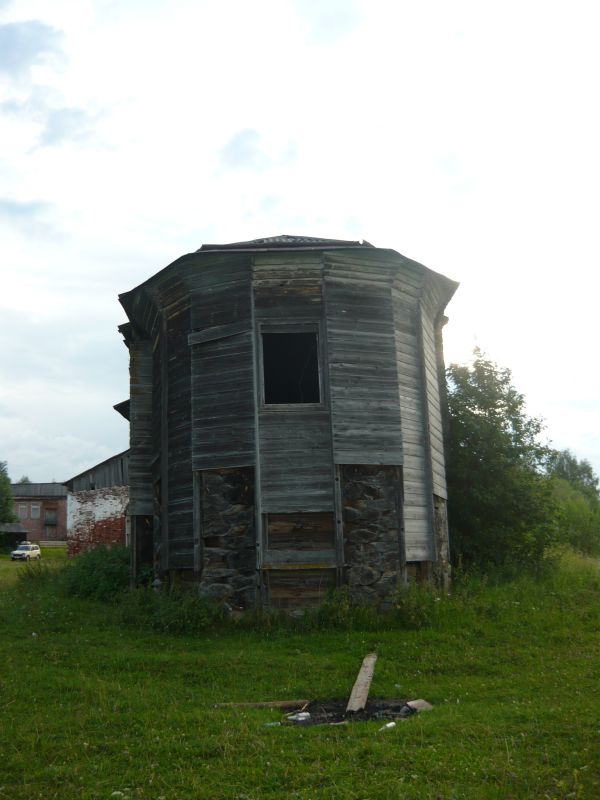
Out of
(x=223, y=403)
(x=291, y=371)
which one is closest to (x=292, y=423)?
(x=223, y=403)

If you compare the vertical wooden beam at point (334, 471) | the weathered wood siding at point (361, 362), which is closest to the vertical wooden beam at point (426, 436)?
the weathered wood siding at point (361, 362)

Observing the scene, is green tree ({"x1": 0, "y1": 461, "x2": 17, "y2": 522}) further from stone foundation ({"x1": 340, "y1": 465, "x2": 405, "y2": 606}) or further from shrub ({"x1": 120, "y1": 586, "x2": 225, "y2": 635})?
stone foundation ({"x1": 340, "y1": 465, "x2": 405, "y2": 606})

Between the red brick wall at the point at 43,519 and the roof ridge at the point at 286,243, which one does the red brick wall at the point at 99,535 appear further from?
the red brick wall at the point at 43,519

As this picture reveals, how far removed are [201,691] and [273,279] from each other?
8.08m

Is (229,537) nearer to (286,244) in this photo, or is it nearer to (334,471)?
(334,471)

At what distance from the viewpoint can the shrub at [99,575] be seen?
17.8 meters

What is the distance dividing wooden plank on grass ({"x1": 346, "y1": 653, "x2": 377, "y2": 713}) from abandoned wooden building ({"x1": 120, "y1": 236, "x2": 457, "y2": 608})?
11.0 ft

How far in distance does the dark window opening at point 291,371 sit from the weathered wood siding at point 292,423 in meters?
2.79

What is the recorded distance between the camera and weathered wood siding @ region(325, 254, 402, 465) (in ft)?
50.2

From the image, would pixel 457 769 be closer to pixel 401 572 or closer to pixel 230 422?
pixel 401 572

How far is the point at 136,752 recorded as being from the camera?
25.9ft

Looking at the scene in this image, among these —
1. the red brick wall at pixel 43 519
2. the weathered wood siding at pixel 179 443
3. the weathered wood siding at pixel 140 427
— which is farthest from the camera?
the red brick wall at pixel 43 519

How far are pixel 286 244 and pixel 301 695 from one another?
9309 millimetres

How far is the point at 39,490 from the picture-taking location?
81.7 m
